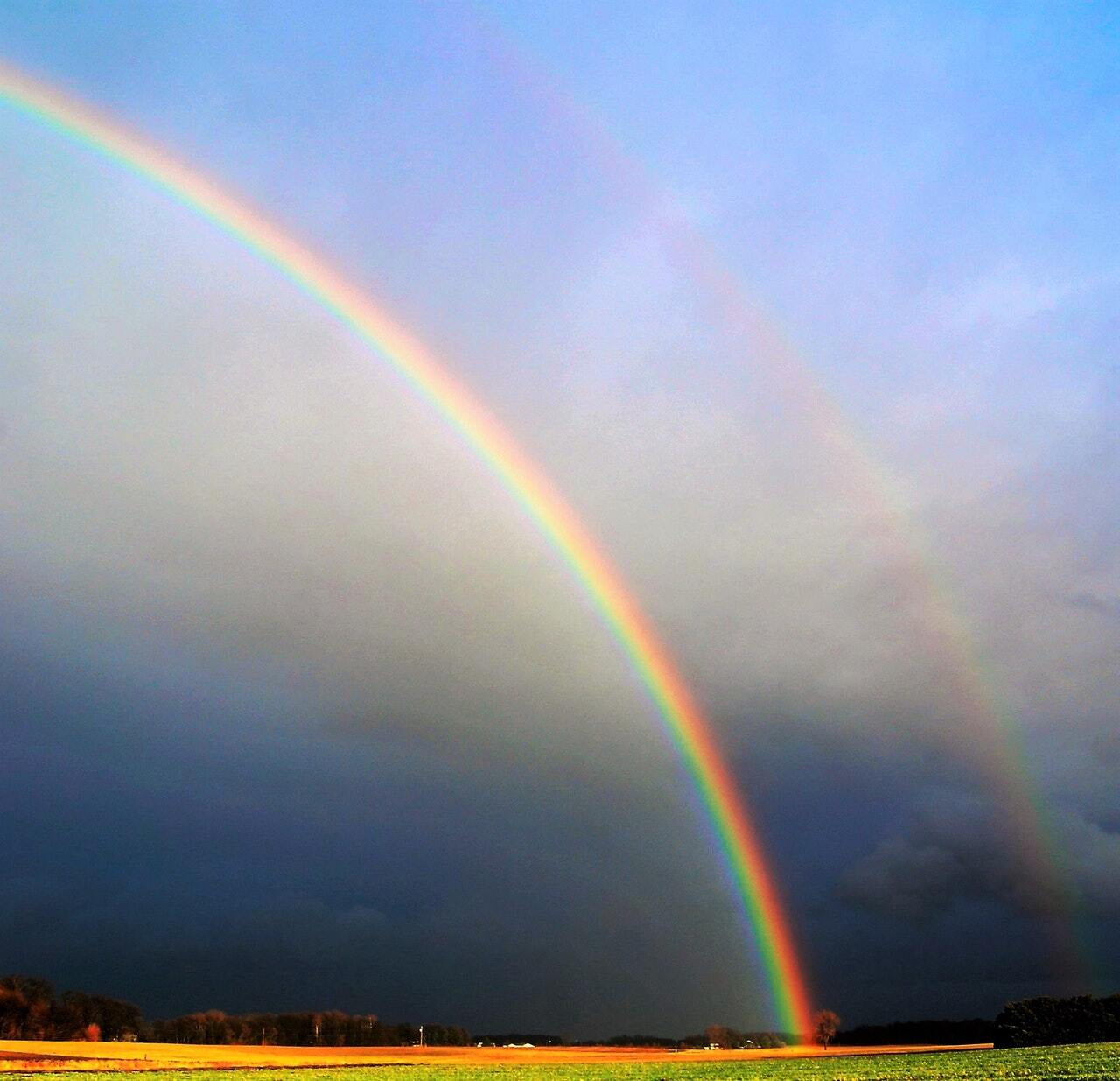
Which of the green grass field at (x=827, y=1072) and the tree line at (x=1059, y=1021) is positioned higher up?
the tree line at (x=1059, y=1021)

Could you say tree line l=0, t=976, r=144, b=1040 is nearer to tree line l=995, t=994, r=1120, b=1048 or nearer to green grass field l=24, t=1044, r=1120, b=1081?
green grass field l=24, t=1044, r=1120, b=1081

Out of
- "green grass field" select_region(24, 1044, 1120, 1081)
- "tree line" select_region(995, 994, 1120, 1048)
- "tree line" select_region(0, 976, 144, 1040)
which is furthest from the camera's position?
"tree line" select_region(0, 976, 144, 1040)

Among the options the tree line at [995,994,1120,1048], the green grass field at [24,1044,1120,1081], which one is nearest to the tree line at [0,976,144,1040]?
the green grass field at [24,1044,1120,1081]

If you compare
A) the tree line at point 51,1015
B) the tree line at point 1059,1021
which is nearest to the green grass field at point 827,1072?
the tree line at point 1059,1021

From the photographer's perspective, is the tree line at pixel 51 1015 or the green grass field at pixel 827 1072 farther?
the tree line at pixel 51 1015

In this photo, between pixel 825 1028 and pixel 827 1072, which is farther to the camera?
pixel 825 1028

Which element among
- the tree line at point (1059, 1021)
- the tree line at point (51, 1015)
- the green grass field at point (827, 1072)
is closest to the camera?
the green grass field at point (827, 1072)

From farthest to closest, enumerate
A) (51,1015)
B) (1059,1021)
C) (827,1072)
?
(51,1015)
(1059,1021)
(827,1072)

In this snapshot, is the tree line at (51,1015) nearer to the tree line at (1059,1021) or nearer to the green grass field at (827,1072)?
the green grass field at (827,1072)

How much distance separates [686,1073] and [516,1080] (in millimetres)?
11628

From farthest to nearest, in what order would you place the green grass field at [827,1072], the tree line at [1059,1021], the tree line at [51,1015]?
1. the tree line at [51,1015]
2. the tree line at [1059,1021]
3. the green grass field at [827,1072]

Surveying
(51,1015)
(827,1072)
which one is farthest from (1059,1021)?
(51,1015)

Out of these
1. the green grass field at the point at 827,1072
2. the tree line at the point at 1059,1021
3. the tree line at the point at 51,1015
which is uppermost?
the tree line at the point at 51,1015

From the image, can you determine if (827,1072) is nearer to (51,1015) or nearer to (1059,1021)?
(1059,1021)
